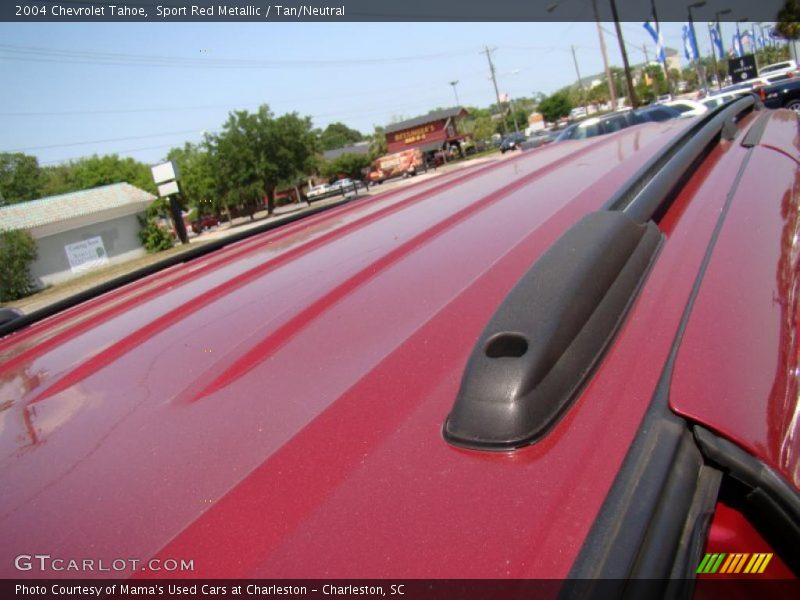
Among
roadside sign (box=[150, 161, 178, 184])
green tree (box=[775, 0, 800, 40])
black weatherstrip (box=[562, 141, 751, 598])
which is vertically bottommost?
black weatherstrip (box=[562, 141, 751, 598])

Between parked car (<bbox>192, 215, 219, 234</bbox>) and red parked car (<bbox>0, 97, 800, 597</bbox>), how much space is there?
61591mm

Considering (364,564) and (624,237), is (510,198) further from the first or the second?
(364,564)

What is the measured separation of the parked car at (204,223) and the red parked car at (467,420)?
2425 inches

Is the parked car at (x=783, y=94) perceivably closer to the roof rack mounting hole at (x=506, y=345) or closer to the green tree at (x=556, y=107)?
the roof rack mounting hole at (x=506, y=345)

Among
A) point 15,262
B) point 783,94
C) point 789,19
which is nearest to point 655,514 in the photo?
point 783,94

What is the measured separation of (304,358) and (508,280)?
459 mm

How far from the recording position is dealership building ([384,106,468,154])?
7294 centimetres

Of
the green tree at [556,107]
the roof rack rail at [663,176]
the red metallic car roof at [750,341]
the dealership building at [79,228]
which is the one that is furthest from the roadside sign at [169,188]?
the green tree at [556,107]

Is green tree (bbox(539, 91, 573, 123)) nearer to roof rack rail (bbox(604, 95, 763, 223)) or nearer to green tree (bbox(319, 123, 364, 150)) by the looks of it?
green tree (bbox(319, 123, 364, 150))

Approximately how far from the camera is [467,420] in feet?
2.68

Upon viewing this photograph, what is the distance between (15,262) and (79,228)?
450 centimetres

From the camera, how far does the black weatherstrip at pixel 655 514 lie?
611 millimetres

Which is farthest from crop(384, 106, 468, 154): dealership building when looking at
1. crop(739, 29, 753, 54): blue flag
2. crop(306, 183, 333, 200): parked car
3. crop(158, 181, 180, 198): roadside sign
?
crop(158, 181, 180, 198): roadside sign

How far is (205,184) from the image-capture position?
185ft
